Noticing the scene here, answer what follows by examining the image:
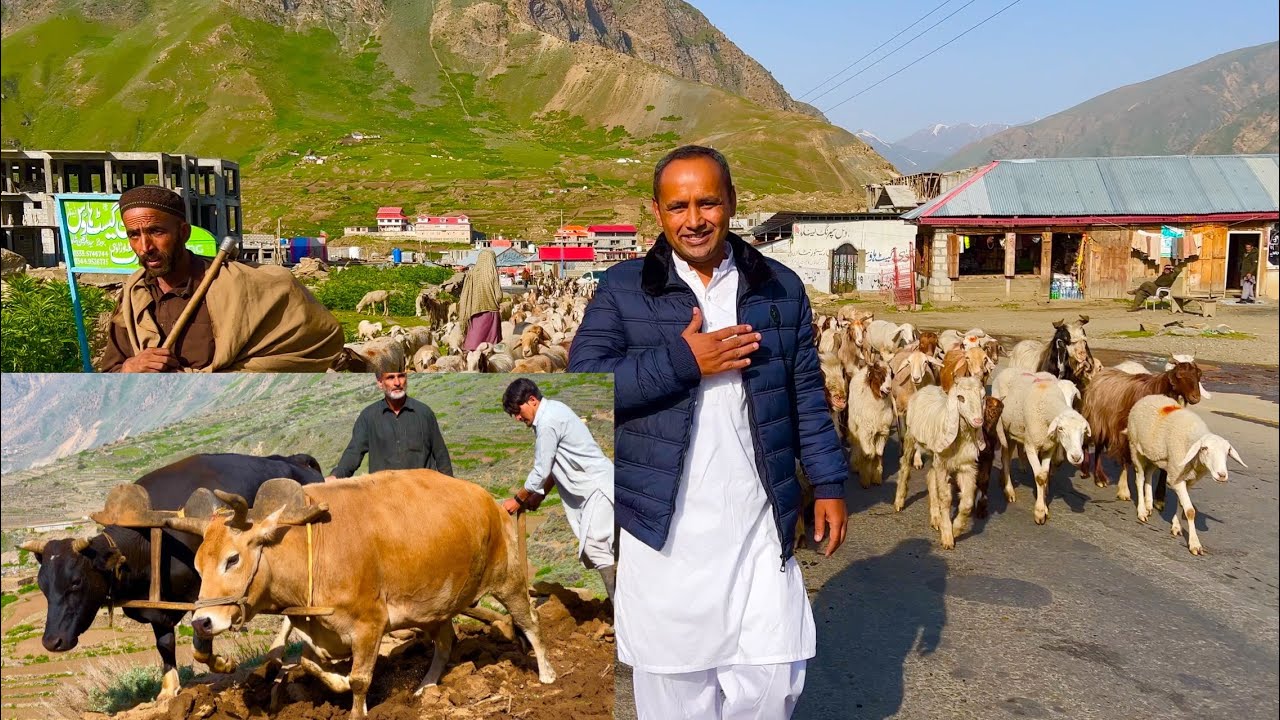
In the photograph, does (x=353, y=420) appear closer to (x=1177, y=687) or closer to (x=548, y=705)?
(x=548, y=705)

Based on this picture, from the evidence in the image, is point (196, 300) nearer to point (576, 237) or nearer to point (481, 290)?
point (481, 290)

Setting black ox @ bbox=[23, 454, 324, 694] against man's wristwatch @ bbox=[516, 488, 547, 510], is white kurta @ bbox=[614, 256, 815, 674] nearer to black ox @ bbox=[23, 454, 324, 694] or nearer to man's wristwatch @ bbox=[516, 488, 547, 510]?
man's wristwatch @ bbox=[516, 488, 547, 510]

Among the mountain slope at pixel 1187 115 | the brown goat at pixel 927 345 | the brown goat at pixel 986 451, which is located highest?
the mountain slope at pixel 1187 115

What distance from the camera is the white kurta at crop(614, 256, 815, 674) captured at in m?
3.16

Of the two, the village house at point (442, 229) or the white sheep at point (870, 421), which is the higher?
the village house at point (442, 229)

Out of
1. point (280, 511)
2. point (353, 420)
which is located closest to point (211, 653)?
point (280, 511)

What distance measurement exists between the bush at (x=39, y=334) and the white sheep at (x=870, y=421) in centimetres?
746

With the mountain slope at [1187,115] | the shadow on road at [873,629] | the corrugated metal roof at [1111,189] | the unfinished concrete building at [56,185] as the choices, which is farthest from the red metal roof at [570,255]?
the shadow on road at [873,629]

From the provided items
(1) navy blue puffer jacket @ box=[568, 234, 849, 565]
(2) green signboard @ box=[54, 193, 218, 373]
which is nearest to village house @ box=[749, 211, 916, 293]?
(2) green signboard @ box=[54, 193, 218, 373]

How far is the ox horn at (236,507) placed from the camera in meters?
2.88

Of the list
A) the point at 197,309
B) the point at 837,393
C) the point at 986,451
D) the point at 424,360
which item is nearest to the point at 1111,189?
the point at 837,393

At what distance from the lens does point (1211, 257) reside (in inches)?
1139

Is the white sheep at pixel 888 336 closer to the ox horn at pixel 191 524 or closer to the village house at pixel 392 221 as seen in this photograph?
the ox horn at pixel 191 524

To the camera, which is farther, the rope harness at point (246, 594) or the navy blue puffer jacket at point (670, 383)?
the navy blue puffer jacket at point (670, 383)
